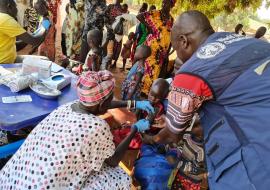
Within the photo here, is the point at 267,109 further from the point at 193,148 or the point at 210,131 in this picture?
the point at 193,148

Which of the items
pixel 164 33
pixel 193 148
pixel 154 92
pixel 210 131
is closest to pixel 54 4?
pixel 164 33

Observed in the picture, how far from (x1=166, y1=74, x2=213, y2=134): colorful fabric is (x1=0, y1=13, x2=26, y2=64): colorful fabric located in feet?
7.63

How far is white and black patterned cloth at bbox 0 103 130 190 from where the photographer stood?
5.52ft

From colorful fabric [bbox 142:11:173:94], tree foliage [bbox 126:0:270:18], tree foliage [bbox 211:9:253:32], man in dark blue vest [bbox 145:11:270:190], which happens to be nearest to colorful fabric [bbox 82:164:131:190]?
man in dark blue vest [bbox 145:11:270:190]

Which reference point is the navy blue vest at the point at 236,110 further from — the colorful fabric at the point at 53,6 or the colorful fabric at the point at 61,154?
the colorful fabric at the point at 53,6

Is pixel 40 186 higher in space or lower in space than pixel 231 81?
lower

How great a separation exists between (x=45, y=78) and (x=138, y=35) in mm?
2900

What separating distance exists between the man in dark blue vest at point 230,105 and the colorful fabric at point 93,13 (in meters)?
3.56

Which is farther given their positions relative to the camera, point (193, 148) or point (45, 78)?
point (45, 78)

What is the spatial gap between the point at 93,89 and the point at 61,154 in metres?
0.45

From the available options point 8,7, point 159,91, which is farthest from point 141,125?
point 8,7

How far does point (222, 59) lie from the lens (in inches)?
57.6

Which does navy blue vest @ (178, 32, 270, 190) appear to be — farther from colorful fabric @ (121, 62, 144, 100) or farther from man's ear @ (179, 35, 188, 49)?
colorful fabric @ (121, 62, 144, 100)

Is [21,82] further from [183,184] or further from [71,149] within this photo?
[183,184]
